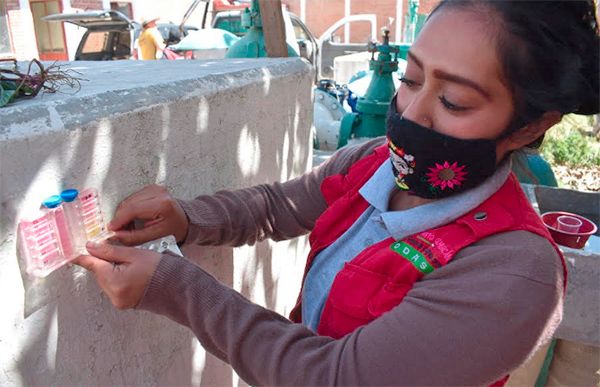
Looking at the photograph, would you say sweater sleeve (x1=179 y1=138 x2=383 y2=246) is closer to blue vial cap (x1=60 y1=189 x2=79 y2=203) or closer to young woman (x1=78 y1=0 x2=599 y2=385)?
young woman (x1=78 y1=0 x2=599 y2=385)

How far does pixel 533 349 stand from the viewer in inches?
39.9

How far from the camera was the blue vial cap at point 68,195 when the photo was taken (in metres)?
1.08

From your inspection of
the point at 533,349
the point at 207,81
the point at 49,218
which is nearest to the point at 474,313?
the point at 533,349

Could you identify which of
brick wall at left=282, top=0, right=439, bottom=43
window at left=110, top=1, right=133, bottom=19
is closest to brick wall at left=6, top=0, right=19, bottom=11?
window at left=110, top=1, right=133, bottom=19

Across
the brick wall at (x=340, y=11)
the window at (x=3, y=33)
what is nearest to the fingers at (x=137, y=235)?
the window at (x=3, y=33)

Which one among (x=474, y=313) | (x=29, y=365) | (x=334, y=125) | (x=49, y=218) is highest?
(x=49, y=218)

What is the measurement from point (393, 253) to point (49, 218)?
76 centimetres

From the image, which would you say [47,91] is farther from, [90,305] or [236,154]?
[236,154]

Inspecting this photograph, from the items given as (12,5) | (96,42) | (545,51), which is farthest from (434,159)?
(12,5)

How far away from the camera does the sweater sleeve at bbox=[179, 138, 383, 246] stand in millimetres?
1518

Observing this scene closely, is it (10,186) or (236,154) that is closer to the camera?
(10,186)

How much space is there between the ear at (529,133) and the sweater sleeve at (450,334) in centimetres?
24

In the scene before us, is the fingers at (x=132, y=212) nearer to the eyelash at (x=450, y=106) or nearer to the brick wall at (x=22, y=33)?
the eyelash at (x=450, y=106)

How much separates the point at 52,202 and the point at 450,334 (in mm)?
855
